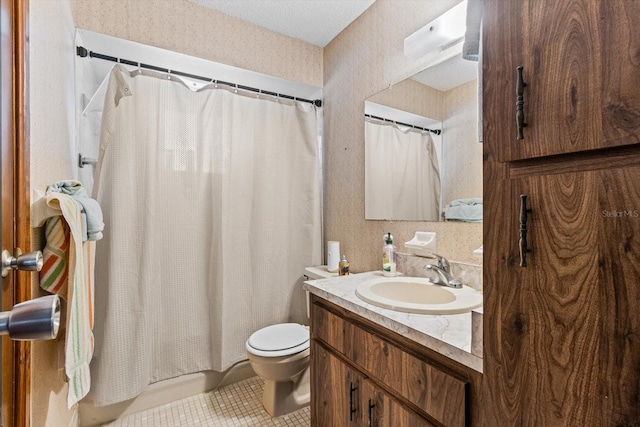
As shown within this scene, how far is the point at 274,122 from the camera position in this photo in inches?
81.7

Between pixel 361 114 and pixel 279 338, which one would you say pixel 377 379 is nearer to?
pixel 279 338

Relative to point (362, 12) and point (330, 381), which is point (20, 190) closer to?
point (330, 381)

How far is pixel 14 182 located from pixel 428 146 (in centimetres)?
153

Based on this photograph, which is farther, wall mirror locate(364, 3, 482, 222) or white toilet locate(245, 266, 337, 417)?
white toilet locate(245, 266, 337, 417)

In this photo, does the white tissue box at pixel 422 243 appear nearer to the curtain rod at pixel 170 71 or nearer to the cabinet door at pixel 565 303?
the cabinet door at pixel 565 303

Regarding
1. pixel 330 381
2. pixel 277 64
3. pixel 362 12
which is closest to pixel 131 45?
pixel 277 64

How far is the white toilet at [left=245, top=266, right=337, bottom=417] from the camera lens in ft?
5.08

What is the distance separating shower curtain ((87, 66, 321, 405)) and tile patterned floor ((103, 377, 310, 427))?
18 cm

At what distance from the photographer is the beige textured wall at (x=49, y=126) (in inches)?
33.3

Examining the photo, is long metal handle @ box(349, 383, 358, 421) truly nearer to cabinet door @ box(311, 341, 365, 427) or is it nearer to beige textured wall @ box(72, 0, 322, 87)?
cabinet door @ box(311, 341, 365, 427)

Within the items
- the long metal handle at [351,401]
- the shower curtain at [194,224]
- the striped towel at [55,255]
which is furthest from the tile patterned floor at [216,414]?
the striped towel at [55,255]

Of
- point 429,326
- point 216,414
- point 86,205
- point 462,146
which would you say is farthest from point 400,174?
point 216,414

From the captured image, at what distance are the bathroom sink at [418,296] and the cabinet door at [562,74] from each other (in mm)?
555

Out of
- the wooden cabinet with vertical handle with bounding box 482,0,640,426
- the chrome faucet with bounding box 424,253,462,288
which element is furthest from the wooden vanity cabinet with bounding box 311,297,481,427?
the chrome faucet with bounding box 424,253,462,288
